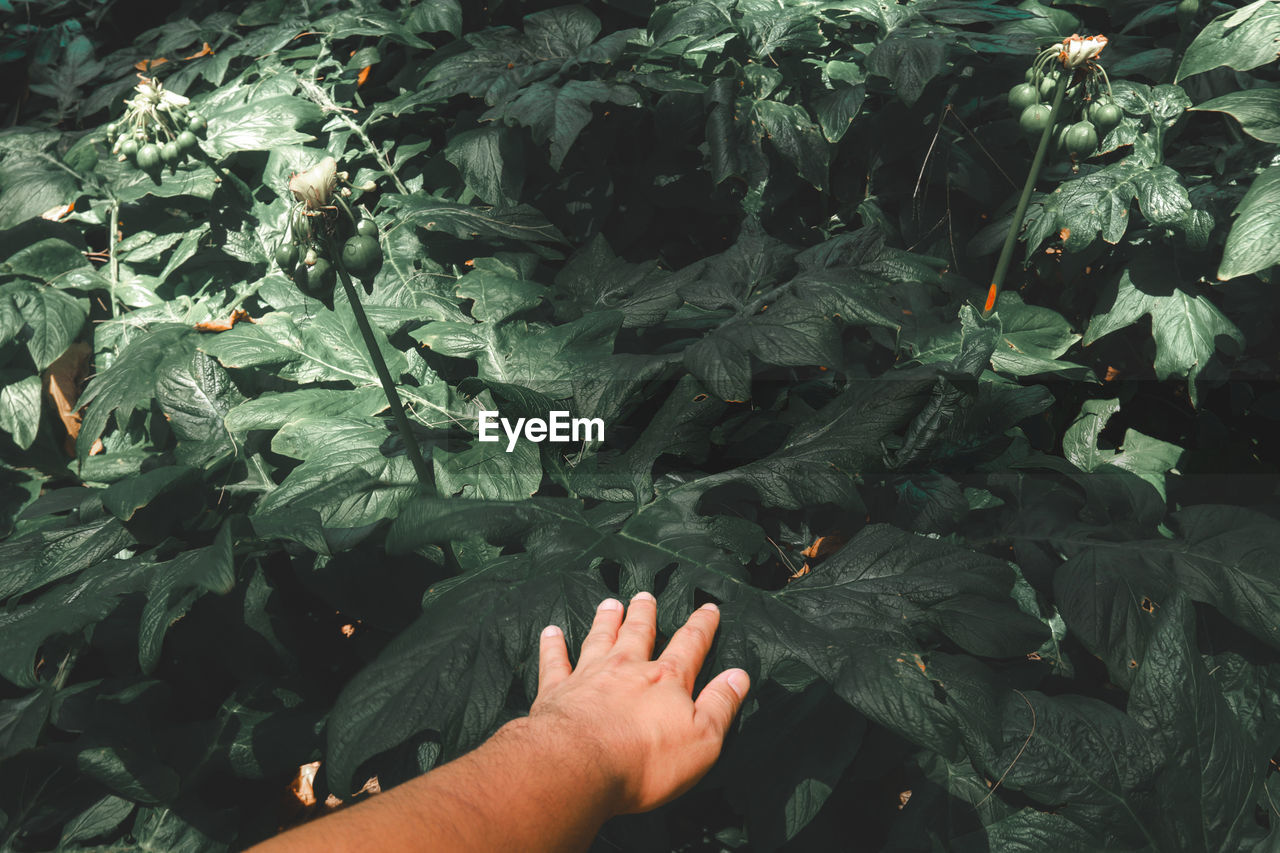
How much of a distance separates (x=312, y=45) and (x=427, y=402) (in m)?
1.63

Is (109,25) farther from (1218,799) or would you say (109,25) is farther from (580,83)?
(1218,799)

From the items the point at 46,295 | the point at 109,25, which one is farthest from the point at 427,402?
the point at 109,25

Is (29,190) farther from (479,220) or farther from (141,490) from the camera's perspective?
(141,490)

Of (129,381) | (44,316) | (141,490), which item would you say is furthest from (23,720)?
(44,316)

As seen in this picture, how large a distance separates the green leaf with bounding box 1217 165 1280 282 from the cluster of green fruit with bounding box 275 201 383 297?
1.42 metres

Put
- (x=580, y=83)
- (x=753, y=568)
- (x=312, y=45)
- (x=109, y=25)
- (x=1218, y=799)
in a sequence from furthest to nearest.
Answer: (x=109, y=25), (x=312, y=45), (x=580, y=83), (x=753, y=568), (x=1218, y=799)

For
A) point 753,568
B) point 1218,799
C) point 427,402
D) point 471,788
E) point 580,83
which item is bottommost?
point 753,568

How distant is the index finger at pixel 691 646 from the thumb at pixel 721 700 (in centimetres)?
2

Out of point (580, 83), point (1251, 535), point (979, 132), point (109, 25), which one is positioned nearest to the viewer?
point (1251, 535)

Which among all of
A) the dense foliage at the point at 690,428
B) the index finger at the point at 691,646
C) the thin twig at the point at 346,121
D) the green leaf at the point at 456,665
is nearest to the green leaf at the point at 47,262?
the dense foliage at the point at 690,428

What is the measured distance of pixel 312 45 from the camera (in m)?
2.57

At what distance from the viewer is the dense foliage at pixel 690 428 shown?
3.36ft

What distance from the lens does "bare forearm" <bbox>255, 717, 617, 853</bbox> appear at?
638 millimetres

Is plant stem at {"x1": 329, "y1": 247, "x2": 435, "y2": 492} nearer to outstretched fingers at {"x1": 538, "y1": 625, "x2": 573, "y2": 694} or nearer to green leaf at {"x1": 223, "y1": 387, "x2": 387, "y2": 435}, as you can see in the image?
green leaf at {"x1": 223, "y1": 387, "x2": 387, "y2": 435}
